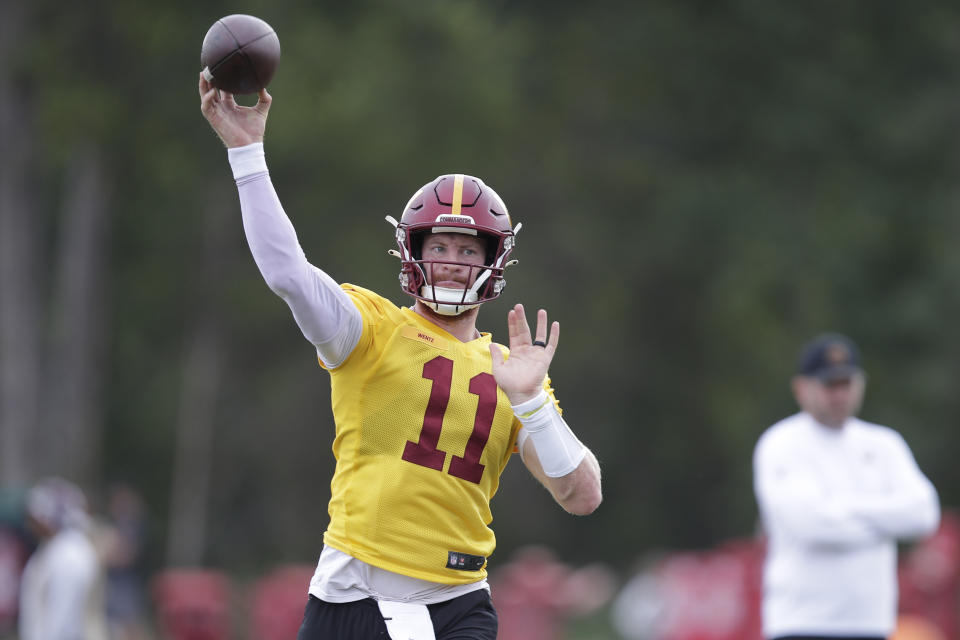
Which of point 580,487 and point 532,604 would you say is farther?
point 532,604

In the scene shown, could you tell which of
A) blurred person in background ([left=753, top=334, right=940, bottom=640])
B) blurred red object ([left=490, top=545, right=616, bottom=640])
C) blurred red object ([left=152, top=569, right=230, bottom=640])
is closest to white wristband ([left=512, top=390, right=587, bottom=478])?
blurred person in background ([left=753, top=334, right=940, bottom=640])

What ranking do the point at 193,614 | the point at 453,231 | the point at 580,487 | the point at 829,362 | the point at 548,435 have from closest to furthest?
the point at 548,435
the point at 580,487
the point at 453,231
the point at 829,362
the point at 193,614

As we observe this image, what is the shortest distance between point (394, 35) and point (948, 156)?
12.0 m

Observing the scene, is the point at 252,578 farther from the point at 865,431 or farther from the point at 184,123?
the point at 865,431

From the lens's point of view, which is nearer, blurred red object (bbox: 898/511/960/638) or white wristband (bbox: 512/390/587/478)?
white wristband (bbox: 512/390/587/478)

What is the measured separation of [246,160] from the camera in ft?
14.6

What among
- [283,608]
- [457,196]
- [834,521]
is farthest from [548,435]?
[283,608]

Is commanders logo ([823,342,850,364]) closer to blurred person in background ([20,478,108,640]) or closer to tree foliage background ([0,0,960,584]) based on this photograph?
blurred person in background ([20,478,108,640])

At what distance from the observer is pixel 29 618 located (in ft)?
34.2

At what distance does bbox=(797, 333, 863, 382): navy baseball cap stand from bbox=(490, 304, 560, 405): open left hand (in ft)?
8.36

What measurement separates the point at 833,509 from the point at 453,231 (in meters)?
2.75

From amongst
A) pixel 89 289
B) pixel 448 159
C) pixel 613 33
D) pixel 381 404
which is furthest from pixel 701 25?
pixel 381 404

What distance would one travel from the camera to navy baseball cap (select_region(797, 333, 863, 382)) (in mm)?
6984

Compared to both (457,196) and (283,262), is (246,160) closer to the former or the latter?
(283,262)
